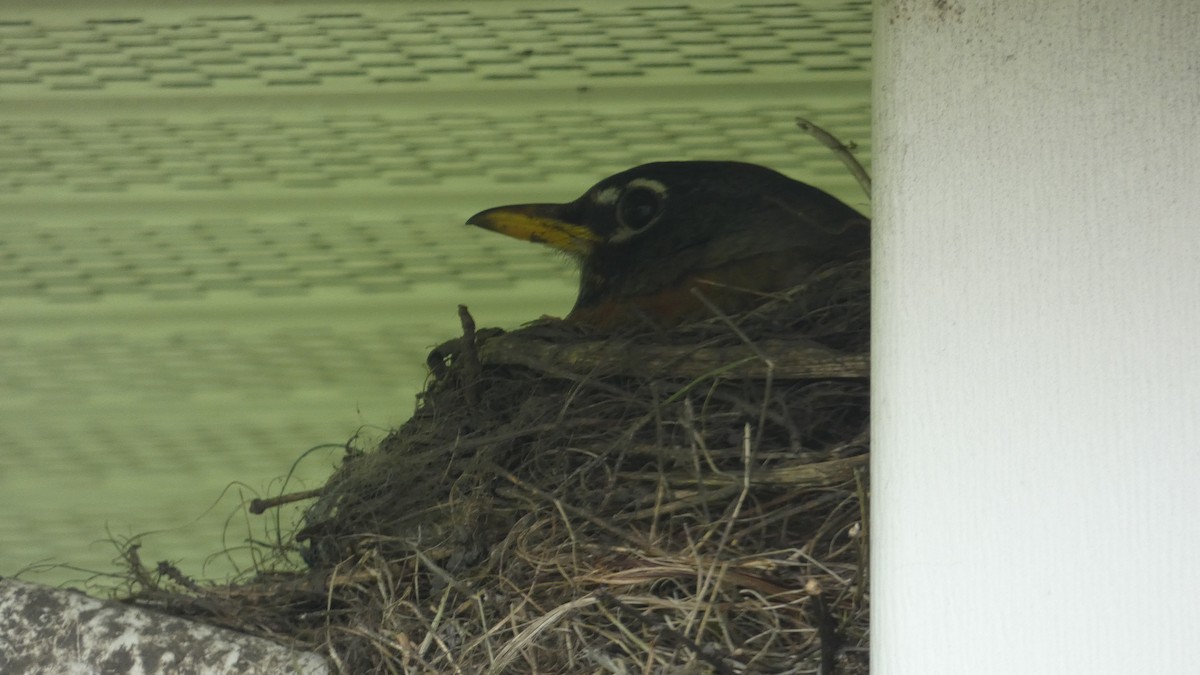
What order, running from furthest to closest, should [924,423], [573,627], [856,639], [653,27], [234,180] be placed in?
1. [234,180]
2. [653,27]
3. [573,627]
4. [856,639]
5. [924,423]

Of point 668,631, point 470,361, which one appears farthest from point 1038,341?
point 470,361

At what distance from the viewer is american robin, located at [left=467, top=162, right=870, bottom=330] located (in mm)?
2801

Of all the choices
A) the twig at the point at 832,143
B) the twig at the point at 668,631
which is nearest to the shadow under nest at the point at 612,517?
the twig at the point at 668,631

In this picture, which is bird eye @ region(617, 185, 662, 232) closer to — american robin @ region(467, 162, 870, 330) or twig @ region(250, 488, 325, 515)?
american robin @ region(467, 162, 870, 330)

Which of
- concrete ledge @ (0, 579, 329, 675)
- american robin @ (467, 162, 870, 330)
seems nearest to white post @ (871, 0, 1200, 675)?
concrete ledge @ (0, 579, 329, 675)

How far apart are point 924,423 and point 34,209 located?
198 centimetres

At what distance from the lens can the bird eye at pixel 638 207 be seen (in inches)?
114

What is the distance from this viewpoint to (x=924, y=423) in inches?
60.6

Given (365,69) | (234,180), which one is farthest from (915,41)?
(234,180)

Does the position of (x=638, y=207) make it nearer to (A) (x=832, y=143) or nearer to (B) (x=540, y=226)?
(B) (x=540, y=226)

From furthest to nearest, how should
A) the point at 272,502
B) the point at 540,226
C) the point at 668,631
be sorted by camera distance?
1. the point at 540,226
2. the point at 272,502
3. the point at 668,631

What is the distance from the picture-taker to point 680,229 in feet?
9.73

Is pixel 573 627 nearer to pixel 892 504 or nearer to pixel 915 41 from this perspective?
pixel 892 504

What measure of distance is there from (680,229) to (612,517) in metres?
0.95
